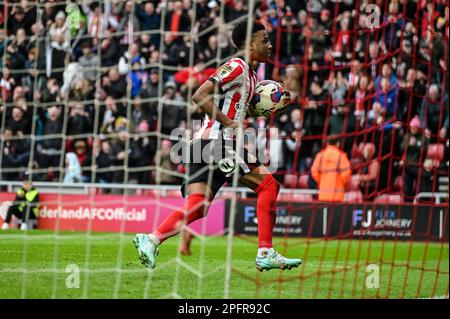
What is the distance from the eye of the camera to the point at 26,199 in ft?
57.2

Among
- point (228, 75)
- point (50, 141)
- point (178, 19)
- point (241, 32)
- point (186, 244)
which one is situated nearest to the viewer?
point (228, 75)

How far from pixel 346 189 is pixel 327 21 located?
3254mm

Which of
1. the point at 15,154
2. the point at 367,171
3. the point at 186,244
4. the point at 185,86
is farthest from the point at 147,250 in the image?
the point at 15,154

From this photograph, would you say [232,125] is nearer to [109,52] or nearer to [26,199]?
[26,199]

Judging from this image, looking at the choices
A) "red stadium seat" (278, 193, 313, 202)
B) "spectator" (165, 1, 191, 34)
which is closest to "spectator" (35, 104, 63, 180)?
"spectator" (165, 1, 191, 34)

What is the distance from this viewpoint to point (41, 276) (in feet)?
30.4

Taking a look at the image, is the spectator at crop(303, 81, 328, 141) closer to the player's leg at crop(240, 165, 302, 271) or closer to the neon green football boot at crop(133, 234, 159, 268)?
the player's leg at crop(240, 165, 302, 271)

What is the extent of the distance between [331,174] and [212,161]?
322 inches

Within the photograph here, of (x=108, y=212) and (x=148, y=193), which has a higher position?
(x=148, y=193)

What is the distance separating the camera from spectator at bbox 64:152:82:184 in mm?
18391

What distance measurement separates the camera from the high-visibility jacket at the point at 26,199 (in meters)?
17.3

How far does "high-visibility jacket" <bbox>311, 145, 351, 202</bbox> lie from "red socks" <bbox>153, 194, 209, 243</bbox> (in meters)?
7.25
